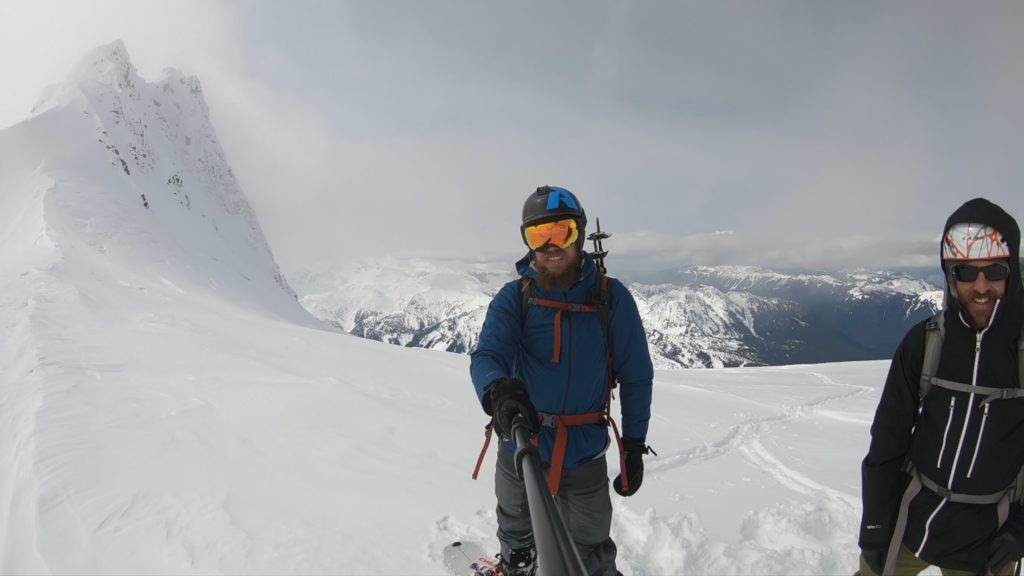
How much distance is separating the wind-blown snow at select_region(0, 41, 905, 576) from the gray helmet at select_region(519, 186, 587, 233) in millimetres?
3510

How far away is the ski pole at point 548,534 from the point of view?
5.49ft

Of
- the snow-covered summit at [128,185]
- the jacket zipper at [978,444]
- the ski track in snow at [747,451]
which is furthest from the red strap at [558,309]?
the snow-covered summit at [128,185]

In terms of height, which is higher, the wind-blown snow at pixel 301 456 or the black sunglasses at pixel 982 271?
the black sunglasses at pixel 982 271

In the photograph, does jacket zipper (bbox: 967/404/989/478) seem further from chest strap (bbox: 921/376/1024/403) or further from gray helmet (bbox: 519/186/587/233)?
gray helmet (bbox: 519/186/587/233)

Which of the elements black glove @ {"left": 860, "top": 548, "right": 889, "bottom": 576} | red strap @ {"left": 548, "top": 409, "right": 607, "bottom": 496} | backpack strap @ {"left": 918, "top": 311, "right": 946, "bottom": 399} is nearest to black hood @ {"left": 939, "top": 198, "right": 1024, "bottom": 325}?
backpack strap @ {"left": 918, "top": 311, "right": 946, "bottom": 399}

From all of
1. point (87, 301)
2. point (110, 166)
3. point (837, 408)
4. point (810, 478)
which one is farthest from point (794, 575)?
point (110, 166)

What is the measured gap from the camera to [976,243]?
286 centimetres

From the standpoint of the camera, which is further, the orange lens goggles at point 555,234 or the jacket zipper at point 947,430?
the orange lens goggles at point 555,234

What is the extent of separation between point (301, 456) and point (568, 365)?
18.0 ft

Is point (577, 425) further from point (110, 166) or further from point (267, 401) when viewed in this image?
point (110, 166)

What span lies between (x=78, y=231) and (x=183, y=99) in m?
95.0

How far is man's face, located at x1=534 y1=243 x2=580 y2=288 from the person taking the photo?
11.3ft

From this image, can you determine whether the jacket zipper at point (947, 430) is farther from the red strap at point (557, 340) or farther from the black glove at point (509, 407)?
the black glove at point (509, 407)

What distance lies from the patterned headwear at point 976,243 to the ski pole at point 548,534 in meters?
2.92
